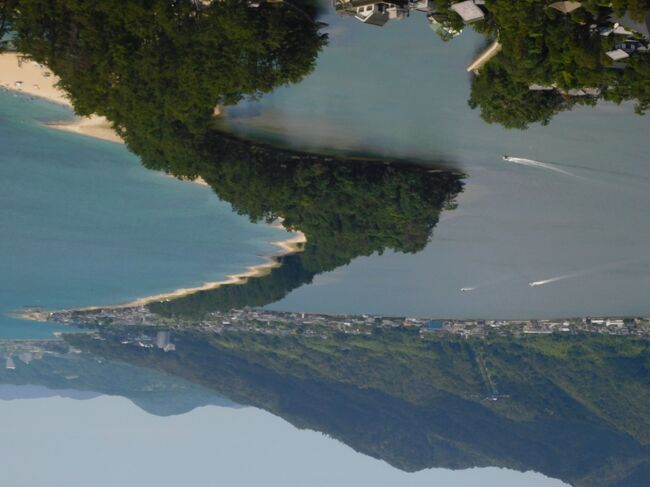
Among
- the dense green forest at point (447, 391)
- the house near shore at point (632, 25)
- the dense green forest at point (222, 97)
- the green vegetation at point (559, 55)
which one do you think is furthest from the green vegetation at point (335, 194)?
the dense green forest at point (447, 391)

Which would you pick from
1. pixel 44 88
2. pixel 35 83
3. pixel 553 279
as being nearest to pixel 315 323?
pixel 553 279

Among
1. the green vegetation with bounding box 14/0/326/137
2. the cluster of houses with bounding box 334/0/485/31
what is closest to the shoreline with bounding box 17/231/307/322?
the green vegetation with bounding box 14/0/326/137

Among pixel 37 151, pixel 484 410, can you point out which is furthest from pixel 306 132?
pixel 484 410

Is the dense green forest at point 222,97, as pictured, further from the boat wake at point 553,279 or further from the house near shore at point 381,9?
the boat wake at point 553,279

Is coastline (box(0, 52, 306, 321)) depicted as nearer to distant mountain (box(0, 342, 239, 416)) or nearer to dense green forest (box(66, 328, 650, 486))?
dense green forest (box(66, 328, 650, 486))

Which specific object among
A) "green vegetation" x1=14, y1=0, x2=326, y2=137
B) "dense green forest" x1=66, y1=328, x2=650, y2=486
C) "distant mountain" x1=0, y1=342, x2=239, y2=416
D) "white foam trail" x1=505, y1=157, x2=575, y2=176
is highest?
"green vegetation" x1=14, y1=0, x2=326, y2=137

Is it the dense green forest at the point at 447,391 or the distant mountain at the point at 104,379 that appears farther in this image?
the distant mountain at the point at 104,379
